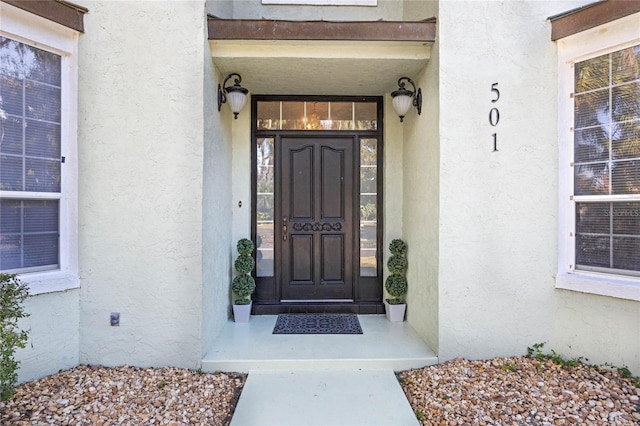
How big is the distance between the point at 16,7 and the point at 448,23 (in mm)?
3549

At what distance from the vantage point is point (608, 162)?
9.58 feet

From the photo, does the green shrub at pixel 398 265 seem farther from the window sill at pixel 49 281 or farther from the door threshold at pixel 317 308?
the window sill at pixel 49 281

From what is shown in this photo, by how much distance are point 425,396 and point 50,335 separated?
3.10 metres

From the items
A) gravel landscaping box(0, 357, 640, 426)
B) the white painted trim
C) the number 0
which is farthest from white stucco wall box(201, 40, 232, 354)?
the number 0

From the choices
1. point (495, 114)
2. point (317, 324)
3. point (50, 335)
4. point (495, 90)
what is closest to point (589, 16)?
point (495, 90)

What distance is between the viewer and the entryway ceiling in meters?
3.23

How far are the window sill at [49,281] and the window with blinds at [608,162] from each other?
4.51 metres

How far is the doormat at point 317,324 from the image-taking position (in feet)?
12.0

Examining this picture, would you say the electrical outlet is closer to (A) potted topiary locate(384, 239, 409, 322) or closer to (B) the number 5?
(A) potted topiary locate(384, 239, 409, 322)

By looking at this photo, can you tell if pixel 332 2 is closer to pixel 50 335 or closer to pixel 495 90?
pixel 495 90

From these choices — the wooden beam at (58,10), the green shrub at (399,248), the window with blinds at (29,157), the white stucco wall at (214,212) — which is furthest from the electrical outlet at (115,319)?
the green shrub at (399,248)

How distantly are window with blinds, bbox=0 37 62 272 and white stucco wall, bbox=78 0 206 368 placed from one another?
0.22 metres

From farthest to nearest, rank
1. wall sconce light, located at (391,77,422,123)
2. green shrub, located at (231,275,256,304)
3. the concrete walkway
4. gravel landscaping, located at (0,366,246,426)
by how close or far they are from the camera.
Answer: green shrub, located at (231,275,256,304) → wall sconce light, located at (391,77,422,123) → the concrete walkway → gravel landscaping, located at (0,366,246,426)

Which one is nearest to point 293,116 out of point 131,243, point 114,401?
point 131,243
